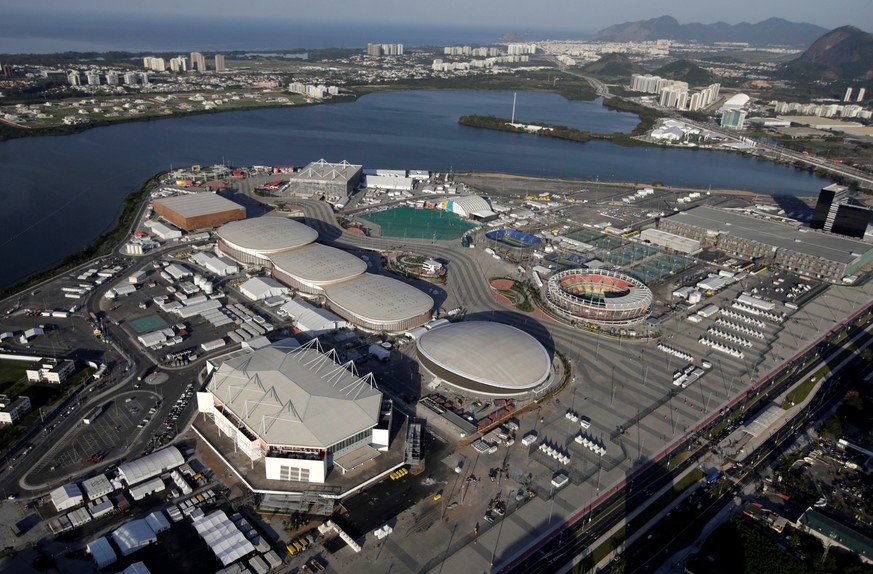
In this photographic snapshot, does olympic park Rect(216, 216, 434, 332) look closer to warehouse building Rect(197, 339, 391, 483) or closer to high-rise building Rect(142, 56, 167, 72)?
warehouse building Rect(197, 339, 391, 483)

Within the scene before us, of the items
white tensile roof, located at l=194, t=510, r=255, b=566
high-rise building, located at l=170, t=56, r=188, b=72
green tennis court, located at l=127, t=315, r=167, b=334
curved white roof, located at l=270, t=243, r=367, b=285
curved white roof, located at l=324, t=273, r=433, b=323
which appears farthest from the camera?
high-rise building, located at l=170, t=56, r=188, b=72

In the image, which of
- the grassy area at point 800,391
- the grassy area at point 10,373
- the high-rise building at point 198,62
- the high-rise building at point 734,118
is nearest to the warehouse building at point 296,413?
the grassy area at point 10,373

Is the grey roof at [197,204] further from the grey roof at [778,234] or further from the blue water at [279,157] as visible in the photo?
the grey roof at [778,234]

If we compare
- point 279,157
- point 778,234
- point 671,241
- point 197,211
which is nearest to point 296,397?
point 197,211

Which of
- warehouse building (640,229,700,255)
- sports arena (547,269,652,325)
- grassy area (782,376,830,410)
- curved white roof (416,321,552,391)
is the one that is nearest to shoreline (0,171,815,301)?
warehouse building (640,229,700,255)

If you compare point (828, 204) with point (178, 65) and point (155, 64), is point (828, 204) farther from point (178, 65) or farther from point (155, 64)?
point (155, 64)

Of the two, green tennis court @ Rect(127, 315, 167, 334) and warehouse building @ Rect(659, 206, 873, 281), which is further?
warehouse building @ Rect(659, 206, 873, 281)
